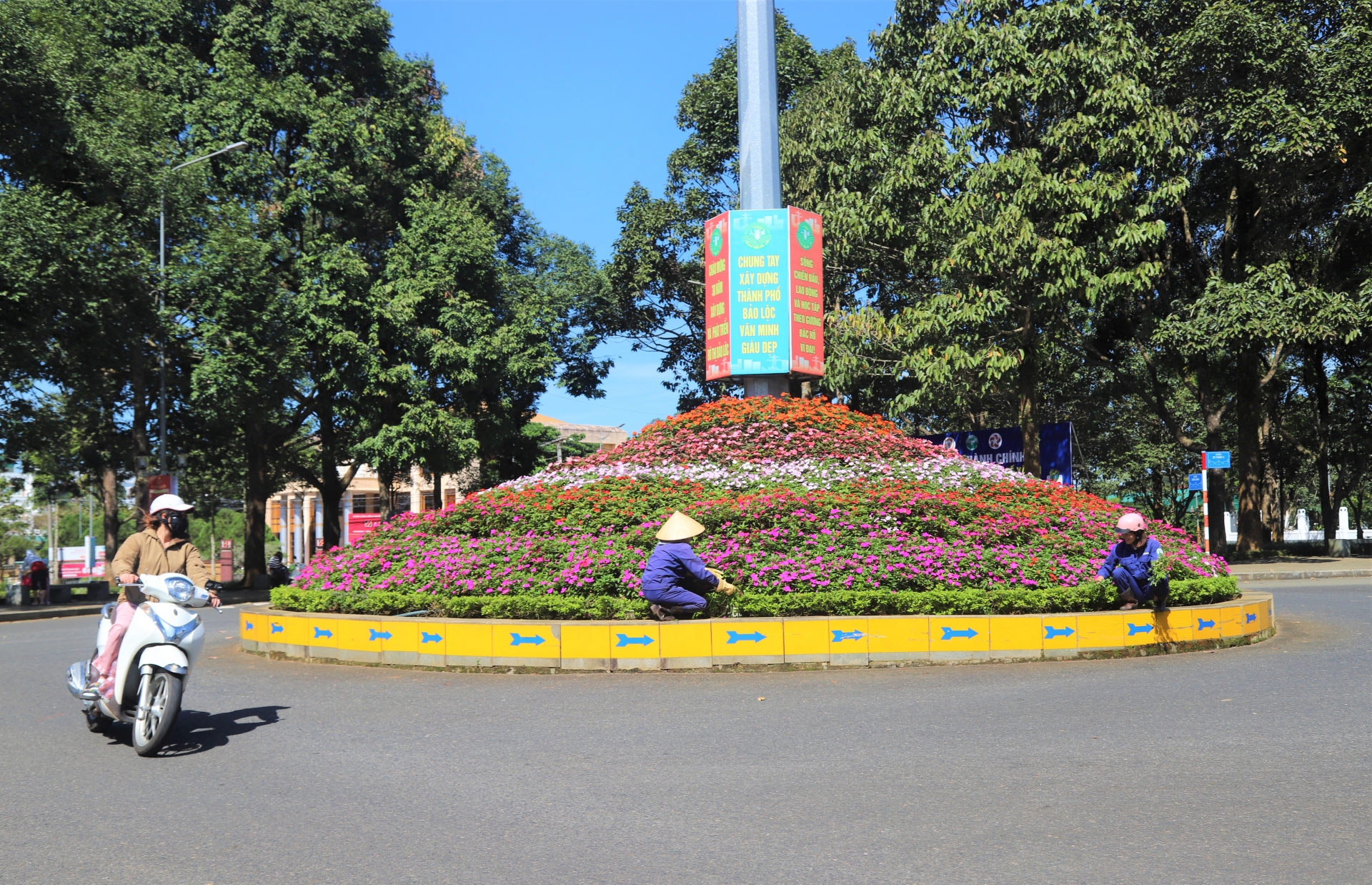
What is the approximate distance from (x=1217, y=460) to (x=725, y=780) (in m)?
22.3

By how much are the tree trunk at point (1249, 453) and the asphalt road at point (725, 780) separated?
20.0 m

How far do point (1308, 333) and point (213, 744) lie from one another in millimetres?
22875

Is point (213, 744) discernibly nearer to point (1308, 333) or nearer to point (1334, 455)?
point (1308, 333)

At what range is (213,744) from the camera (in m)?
7.01

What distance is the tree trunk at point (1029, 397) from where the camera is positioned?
2392 centimetres

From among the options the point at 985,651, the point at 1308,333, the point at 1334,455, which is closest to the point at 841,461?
the point at 985,651

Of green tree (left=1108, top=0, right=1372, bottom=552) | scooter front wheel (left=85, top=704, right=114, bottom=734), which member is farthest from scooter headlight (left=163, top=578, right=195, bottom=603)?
green tree (left=1108, top=0, right=1372, bottom=552)

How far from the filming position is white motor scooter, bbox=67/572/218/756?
6.61 metres

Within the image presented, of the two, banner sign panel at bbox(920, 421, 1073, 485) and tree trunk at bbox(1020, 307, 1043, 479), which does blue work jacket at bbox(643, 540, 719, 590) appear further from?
banner sign panel at bbox(920, 421, 1073, 485)

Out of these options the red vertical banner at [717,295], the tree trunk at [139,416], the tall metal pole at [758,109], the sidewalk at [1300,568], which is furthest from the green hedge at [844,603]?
the tree trunk at [139,416]

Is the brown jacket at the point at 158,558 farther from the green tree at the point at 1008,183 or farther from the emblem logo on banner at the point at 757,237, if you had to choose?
the green tree at the point at 1008,183

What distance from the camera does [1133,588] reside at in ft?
33.2

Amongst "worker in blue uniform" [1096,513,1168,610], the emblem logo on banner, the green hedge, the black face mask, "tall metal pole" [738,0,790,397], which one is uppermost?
"tall metal pole" [738,0,790,397]

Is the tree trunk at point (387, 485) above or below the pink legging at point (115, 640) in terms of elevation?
above
